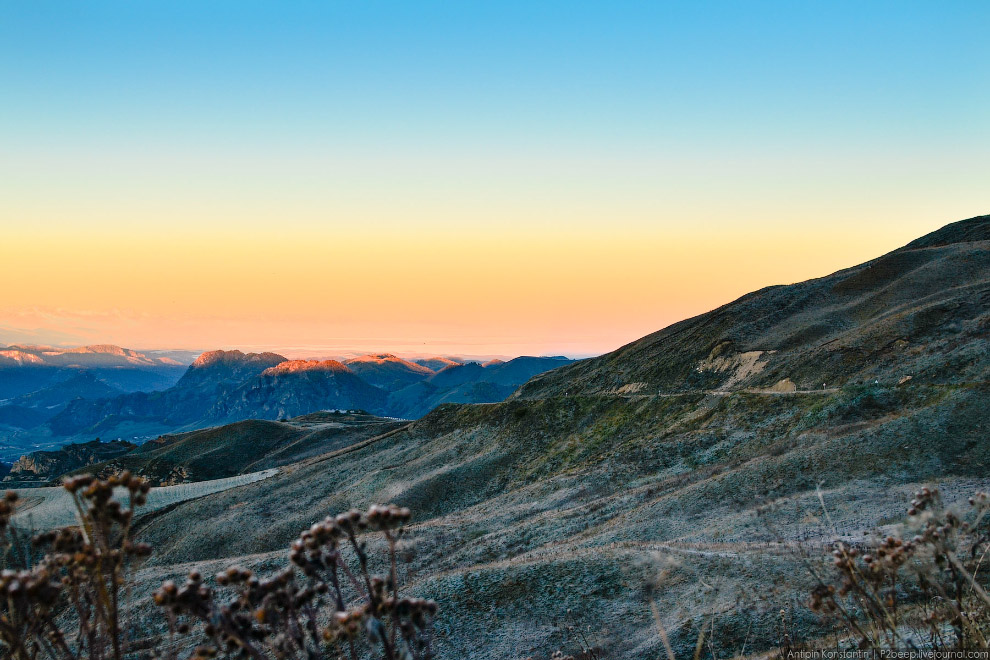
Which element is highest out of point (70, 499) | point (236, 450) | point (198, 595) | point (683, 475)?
point (198, 595)

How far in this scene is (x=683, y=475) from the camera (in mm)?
43219

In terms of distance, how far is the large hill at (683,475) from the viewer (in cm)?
2266

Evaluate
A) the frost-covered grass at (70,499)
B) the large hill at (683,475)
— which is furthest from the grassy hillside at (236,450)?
the large hill at (683,475)

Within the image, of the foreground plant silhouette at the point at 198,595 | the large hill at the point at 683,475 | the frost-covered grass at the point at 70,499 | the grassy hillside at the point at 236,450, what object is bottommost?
the grassy hillside at the point at 236,450

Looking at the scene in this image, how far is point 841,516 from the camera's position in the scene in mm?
27422

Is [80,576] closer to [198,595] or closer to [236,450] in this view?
[198,595]

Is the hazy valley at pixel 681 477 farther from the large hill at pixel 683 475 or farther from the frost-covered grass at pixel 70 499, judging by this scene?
the frost-covered grass at pixel 70 499

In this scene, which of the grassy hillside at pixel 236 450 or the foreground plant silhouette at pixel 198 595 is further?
the grassy hillside at pixel 236 450

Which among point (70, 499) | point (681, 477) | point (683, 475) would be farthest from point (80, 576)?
point (70, 499)

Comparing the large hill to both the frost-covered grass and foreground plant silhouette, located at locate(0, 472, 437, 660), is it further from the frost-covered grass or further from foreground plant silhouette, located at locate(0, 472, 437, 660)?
the frost-covered grass

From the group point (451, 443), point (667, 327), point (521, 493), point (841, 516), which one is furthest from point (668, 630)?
point (667, 327)

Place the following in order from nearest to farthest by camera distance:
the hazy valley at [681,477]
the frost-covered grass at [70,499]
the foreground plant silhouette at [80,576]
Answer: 1. the foreground plant silhouette at [80,576]
2. the hazy valley at [681,477]
3. the frost-covered grass at [70,499]

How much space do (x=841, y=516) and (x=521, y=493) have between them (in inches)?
1126

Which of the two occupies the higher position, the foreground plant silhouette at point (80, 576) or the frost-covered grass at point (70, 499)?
Answer: the foreground plant silhouette at point (80, 576)
